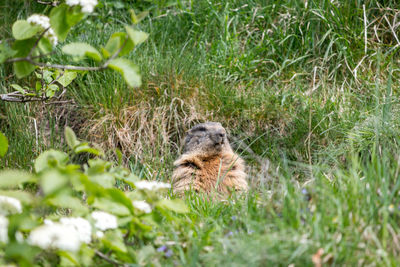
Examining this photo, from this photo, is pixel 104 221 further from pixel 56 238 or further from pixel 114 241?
pixel 56 238

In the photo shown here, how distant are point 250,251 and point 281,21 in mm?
4183

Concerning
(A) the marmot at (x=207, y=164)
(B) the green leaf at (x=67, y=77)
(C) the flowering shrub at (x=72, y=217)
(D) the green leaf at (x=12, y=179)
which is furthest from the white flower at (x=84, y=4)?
(A) the marmot at (x=207, y=164)

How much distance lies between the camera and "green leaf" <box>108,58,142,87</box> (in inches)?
89.9

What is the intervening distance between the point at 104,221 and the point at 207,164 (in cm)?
244

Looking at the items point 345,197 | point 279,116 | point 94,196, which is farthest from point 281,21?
point 94,196

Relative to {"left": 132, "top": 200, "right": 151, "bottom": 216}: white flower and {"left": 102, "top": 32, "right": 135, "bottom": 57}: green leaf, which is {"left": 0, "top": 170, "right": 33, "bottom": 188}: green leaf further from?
{"left": 102, "top": 32, "right": 135, "bottom": 57}: green leaf

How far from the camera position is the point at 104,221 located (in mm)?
2236

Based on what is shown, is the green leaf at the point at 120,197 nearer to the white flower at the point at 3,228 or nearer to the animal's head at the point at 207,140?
the white flower at the point at 3,228

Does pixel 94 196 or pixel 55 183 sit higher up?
pixel 55 183

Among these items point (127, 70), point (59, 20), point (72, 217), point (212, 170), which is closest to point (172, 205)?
point (72, 217)

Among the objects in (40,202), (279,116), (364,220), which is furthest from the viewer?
(279,116)

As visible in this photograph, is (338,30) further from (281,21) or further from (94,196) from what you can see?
(94,196)

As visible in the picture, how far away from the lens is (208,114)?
207 inches

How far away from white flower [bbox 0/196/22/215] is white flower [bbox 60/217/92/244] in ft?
0.66
